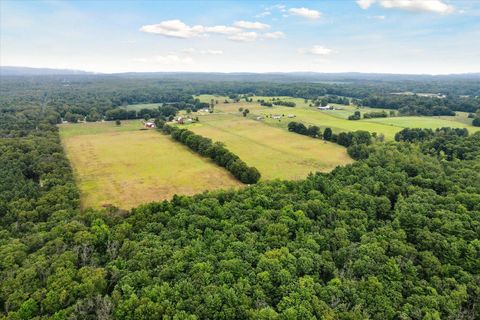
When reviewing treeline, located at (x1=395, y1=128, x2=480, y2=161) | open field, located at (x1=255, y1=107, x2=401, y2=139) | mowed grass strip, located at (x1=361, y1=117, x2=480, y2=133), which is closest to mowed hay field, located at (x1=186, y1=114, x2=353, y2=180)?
open field, located at (x1=255, y1=107, x2=401, y2=139)

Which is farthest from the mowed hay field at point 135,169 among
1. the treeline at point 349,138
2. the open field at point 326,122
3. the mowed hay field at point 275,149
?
the open field at point 326,122

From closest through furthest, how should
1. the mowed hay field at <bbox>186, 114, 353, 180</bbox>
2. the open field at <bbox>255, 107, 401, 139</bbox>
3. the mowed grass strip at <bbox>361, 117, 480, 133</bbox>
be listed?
the mowed hay field at <bbox>186, 114, 353, 180</bbox> < the open field at <bbox>255, 107, 401, 139</bbox> < the mowed grass strip at <bbox>361, 117, 480, 133</bbox>

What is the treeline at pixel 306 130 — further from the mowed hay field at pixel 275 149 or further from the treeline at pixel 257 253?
the treeline at pixel 257 253

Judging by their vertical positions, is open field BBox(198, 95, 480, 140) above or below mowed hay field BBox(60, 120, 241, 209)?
above

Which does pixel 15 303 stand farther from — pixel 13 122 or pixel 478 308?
pixel 13 122

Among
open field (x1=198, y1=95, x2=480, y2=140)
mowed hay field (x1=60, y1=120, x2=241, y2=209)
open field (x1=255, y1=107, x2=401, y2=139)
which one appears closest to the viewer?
mowed hay field (x1=60, y1=120, x2=241, y2=209)

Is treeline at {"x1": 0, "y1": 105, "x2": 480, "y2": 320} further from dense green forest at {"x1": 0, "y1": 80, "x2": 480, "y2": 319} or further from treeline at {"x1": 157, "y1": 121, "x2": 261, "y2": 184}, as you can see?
treeline at {"x1": 157, "y1": 121, "x2": 261, "y2": 184}
